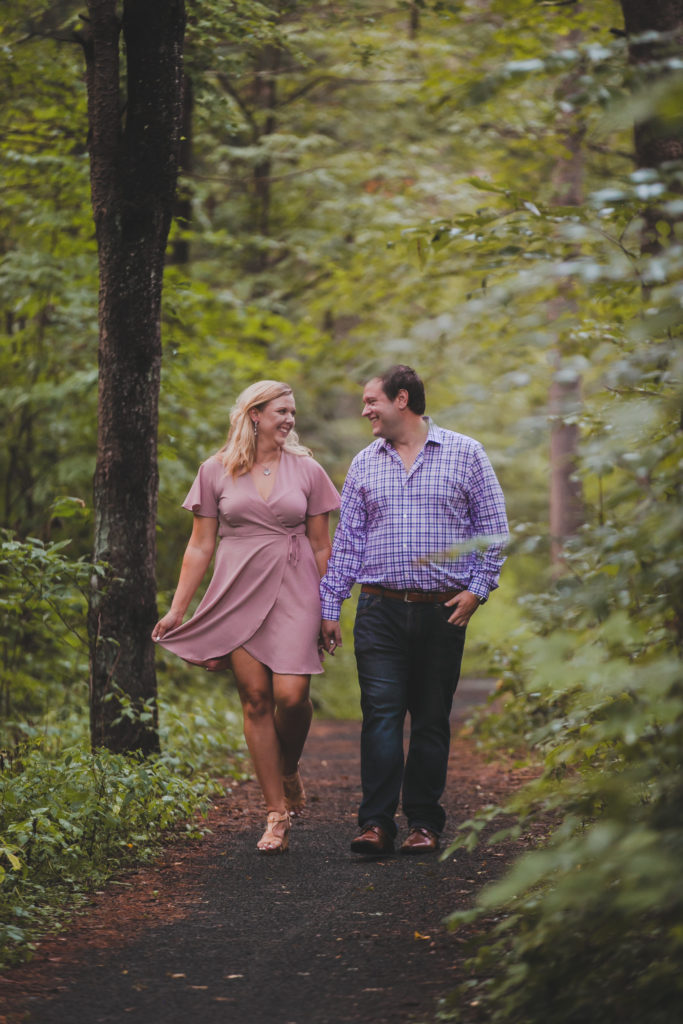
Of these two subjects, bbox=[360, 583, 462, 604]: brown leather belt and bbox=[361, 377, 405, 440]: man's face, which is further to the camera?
bbox=[361, 377, 405, 440]: man's face

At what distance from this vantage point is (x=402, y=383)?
19.3ft

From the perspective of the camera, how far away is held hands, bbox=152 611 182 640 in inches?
237

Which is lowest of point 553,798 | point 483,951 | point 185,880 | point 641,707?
point 185,880

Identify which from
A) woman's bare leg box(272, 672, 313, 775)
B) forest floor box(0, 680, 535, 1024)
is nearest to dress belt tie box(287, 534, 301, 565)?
woman's bare leg box(272, 672, 313, 775)

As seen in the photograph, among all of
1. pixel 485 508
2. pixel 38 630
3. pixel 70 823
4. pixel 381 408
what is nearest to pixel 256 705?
pixel 70 823

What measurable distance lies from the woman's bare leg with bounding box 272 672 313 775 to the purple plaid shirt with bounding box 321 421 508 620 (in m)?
0.44

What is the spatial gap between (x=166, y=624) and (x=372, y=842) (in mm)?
1584

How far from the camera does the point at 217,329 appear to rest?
13625mm

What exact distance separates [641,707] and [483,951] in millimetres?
1110

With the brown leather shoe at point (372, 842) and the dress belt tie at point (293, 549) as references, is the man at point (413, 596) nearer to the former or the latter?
the brown leather shoe at point (372, 842)

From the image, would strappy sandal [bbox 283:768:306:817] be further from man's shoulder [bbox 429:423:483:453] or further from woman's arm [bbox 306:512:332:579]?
man's shoulder [bbox 429:423:483:453]

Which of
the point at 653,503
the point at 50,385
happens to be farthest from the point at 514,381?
the point at 50,385

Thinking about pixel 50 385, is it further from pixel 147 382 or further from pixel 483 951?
pixel 483 951

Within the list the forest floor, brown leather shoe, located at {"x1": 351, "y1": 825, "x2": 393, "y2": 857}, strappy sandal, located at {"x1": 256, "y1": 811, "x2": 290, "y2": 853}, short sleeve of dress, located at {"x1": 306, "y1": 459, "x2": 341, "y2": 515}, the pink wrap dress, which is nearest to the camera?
the forest floor
